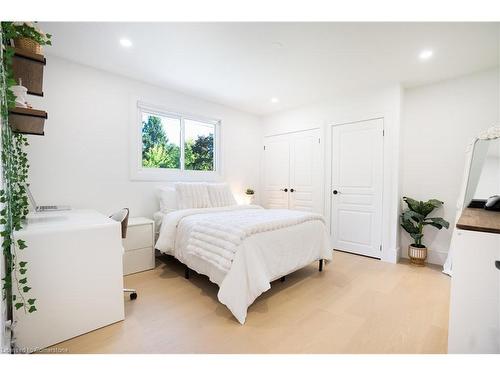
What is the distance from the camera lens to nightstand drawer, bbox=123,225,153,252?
2.63 m

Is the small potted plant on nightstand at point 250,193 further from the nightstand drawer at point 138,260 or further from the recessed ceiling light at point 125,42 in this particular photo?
the recessed ceiling light at point 125,42

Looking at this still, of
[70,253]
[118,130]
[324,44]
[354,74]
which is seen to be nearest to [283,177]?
[354,74]

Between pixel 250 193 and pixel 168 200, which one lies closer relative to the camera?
pixel 168 200

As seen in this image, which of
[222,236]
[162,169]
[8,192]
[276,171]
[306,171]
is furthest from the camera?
[276,171]

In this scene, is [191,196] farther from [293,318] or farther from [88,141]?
[293,318]

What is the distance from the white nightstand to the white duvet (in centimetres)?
25

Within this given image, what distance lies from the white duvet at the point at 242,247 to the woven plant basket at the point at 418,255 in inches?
49.9

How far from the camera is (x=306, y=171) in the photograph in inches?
163

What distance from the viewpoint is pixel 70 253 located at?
1.56m

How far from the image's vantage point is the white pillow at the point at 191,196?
10.2 feet

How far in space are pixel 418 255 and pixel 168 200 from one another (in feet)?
11.3

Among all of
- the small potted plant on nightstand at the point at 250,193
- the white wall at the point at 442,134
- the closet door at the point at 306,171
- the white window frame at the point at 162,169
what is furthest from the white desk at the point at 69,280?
the white wall at the point at 442,134

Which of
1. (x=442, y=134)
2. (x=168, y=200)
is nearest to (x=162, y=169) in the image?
(x=168, y=200)

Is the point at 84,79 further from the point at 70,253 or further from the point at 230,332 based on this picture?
the point at 230,332
